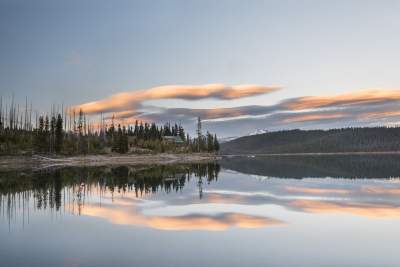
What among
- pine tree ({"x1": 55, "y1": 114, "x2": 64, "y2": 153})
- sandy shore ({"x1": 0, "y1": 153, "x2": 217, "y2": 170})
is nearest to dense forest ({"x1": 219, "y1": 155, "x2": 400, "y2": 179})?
sandy shore ({"x1": 0, "y1": 153, "x2": 217, "y2": 170})

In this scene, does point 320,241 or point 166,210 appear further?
point 166,210

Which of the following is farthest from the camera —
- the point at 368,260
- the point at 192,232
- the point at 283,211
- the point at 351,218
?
the point at 283,211

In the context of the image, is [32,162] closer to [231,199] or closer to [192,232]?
[231,199]

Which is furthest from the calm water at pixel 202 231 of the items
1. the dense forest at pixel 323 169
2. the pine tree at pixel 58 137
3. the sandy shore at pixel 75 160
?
the pine tree at pixel 58 137

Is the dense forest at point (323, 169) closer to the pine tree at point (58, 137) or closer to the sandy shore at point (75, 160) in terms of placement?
the sandy shore at point (75, 160)

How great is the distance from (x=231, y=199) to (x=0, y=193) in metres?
15.6

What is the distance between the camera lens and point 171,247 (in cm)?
Answer: 1207

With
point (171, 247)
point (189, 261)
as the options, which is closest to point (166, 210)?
point (171, 247)

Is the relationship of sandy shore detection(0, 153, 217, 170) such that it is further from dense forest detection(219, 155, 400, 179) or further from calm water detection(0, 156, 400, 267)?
calm water detection(0, 156, 400, 267)

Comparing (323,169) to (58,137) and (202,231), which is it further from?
(58,137)

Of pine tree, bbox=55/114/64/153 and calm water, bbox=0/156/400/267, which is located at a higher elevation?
pine tree, bbox=55/114/64/153

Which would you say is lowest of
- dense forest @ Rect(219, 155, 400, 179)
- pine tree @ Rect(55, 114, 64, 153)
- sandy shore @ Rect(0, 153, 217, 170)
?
dense forest @ Rect(219, 155, 400, 179)

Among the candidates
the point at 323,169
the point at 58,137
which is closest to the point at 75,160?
the point at 58,137

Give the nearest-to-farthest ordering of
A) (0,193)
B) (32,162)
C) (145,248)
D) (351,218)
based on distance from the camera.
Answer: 1. (145,248)
2. (351,218)
3. (0,193)
4. (32,162)
